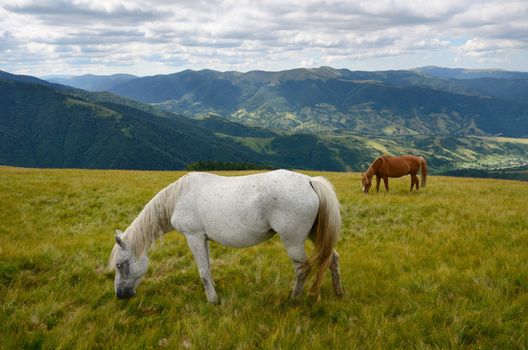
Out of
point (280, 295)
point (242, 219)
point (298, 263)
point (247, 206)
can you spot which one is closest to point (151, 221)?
point (242, 219)

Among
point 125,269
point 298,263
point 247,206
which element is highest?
point 247,206

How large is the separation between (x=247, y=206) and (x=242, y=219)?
10.9 inches

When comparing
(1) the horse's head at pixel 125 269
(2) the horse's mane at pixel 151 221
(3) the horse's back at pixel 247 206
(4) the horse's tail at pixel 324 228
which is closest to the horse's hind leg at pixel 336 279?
(4) the horse's tail at pixel 324 228

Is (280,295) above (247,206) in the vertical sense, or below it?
below

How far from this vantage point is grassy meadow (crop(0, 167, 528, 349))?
17.0 ft

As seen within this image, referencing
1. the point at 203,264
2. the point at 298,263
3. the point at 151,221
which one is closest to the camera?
the point at 298,263

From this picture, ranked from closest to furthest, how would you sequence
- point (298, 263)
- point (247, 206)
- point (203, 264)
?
point (247, 206) → point (298, 263) → point (203, 264)

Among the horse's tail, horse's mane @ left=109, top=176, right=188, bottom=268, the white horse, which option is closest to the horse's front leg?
the white horse

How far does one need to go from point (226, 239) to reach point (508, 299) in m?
5.36

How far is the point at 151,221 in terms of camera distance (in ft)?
23.3

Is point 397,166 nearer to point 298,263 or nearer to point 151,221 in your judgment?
point 298,263

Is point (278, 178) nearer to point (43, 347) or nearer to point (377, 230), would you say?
point (43, 347)

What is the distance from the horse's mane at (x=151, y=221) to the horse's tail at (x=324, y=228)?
2956 mm

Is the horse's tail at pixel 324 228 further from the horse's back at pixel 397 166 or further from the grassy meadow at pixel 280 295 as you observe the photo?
the horse's back at pixel 397 166
